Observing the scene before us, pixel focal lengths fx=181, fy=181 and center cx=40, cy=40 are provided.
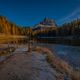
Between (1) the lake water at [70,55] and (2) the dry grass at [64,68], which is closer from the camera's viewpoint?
(2) the dry grass at [64,68]

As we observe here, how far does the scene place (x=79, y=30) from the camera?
142375mm

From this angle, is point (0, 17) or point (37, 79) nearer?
point (37, 79)

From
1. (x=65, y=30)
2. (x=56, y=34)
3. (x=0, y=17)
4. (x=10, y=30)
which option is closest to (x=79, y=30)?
(x=65, y=30)

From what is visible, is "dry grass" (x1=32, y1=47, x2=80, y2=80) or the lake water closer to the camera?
"dry grass" (x1=32, y1=47, x2=80, y2=80)

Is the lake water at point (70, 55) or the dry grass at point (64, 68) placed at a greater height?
the dry grass at point (64, 68)

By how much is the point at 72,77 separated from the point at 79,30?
132230 millimetres

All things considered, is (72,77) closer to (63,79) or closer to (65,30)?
(63,79)

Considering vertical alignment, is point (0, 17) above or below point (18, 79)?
above

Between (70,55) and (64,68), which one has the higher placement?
(64,68)

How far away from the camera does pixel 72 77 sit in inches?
539

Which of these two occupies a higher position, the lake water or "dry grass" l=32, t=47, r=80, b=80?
"dry grass" l=32, t=47, r=80, b=80

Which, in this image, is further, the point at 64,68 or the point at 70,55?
the point at 70,55

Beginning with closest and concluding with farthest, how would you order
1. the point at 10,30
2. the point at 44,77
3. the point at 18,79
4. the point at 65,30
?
the point at 18,79 → the point at 44,77 → the point at 65,30 → the point at 10,30

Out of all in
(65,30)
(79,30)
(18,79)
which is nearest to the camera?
(18,79)
